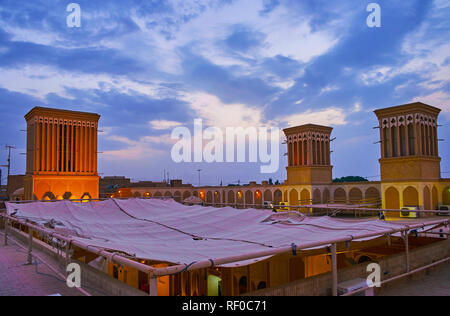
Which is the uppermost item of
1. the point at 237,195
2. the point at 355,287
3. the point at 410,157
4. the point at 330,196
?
the point at 410,157

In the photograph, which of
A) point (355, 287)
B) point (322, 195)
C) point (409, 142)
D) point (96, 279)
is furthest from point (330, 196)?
point (96, 279)

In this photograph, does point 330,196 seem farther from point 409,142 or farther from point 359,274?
point 359,274

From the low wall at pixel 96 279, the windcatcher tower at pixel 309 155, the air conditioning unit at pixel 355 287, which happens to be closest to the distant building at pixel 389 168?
the windcatcher tower at pixel 309 155

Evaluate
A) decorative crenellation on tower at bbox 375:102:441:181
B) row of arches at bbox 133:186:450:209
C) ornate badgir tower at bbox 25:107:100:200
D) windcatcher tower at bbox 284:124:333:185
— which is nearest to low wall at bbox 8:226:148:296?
row of arches at bbox 133:186:450:209

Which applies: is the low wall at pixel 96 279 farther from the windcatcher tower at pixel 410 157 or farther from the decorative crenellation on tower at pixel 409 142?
the decorative crenellation on tower at pixel 409 142

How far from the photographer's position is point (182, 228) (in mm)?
7512

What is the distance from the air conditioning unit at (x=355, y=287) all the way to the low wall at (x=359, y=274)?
139mm

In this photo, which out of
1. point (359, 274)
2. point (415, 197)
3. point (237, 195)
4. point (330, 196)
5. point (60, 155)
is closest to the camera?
point (359, 274)

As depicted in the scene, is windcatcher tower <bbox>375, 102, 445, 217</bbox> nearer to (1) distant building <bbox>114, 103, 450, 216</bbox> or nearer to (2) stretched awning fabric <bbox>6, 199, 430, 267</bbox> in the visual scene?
(1) distant building <bbox>114, 103, 450, 216</bbox>

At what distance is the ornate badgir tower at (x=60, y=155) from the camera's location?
22250 millimetres

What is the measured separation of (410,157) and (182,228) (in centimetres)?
1563

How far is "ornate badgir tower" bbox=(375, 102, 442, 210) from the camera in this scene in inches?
702

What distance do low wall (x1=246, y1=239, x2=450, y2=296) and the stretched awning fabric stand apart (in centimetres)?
54

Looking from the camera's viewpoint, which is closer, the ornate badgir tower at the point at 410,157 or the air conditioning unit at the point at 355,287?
the air conditioning unit at the point at 355,287
